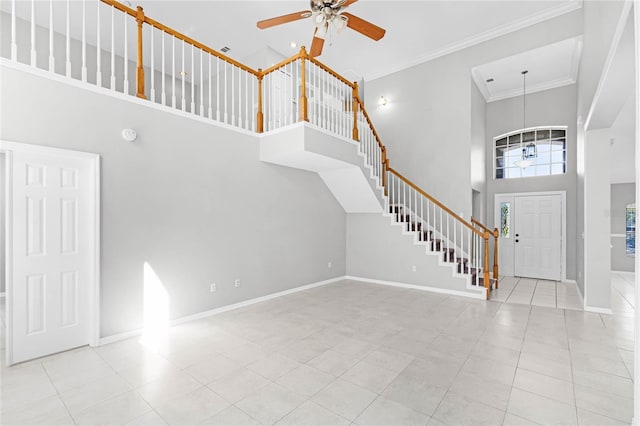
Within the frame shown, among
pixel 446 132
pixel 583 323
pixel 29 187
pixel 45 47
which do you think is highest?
pixel 45 47

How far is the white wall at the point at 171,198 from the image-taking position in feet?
10.4

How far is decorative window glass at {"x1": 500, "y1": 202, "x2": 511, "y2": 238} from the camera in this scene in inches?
305

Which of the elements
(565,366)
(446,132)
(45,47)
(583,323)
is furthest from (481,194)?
(45,47)

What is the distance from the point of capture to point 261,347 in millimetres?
3355

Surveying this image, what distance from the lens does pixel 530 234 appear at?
746 cm

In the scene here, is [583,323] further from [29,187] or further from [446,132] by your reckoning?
[29,187]

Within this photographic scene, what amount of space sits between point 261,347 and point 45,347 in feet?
7.24

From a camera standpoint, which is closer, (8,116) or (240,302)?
(8,116)

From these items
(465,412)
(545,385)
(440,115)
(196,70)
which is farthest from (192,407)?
(196,70)

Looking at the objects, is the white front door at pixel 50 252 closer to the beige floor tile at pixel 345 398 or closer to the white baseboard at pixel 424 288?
the beige floor tile at pixel 345 398

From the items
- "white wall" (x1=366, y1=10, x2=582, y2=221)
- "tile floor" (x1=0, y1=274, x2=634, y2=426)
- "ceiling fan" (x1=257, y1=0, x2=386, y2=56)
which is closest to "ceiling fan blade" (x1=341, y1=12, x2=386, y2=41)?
"ceiling fan" (x1=257, y1=0, x2=386, y2=56)

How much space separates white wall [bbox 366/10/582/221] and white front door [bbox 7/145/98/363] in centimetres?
626

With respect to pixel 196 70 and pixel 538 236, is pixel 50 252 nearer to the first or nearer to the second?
pixel 196 70

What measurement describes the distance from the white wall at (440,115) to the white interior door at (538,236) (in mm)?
2206
